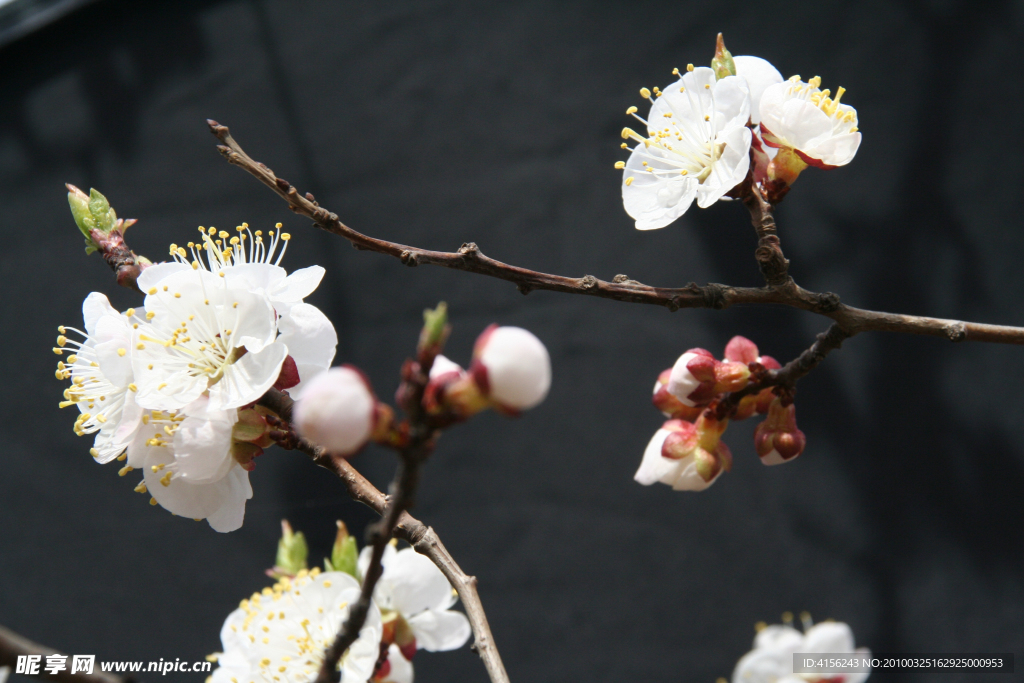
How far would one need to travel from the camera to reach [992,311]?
1.70 metres

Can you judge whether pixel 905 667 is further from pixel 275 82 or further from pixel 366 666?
pixel 275 82

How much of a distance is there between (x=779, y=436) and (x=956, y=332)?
183 millimetres

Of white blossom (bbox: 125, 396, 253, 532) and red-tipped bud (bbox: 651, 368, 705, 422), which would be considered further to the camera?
red-tipped bud (bbox: 651, 368, 705, 422)

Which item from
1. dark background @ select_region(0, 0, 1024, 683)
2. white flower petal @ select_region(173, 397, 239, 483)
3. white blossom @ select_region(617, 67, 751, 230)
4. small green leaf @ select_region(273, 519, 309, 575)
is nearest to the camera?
white flower petal @ select_region(173, 397, 239, 483)

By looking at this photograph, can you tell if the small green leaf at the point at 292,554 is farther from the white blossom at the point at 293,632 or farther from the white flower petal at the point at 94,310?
the white flower petal at the point at 94,310

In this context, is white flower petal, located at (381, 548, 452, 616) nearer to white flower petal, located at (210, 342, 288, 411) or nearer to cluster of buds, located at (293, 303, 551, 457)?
white flower petal, located at (210, 342, 288, 411)

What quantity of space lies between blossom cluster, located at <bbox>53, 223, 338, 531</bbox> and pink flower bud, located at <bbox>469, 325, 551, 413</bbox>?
22 cm

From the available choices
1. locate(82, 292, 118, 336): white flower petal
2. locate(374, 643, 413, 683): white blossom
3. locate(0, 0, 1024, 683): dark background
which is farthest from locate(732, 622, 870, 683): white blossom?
locate(0, 0, 1024, 683): dark background

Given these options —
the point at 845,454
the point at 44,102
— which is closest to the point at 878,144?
the point at 845,454

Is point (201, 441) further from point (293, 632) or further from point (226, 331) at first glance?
point (293, 632)

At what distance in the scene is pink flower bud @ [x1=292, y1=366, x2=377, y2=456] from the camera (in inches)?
12.0

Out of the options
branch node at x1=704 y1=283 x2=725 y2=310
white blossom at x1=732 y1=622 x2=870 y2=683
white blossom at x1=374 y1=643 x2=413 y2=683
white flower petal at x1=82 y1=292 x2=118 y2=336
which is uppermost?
white flower petal at x1=82 y1=292 x2=118 y2=336

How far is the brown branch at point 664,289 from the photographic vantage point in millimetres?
502

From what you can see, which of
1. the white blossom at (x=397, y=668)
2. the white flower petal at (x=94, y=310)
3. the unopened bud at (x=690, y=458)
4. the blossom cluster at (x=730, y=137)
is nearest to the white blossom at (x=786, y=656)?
the unopened bud at (x=690, y=458)
